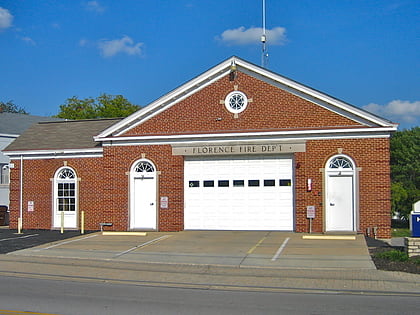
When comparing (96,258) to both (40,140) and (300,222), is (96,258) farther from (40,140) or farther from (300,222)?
(40,140)

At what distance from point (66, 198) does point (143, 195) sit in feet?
12.4

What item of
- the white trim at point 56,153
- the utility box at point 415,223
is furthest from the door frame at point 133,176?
the utility box at point 415,223

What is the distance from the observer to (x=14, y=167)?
24.8 metres

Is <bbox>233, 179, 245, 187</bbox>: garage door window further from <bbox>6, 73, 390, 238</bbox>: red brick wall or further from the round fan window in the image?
the round fan window

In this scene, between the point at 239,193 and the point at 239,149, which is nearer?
the point at 239,149

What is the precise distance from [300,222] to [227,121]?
4727mm

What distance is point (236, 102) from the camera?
21.4m

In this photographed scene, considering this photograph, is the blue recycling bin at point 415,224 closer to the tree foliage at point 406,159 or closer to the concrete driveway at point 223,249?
the concrete driveway at point 223,249

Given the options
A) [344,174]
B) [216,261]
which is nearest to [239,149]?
[344,174]

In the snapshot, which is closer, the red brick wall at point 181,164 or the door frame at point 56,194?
the red brick wall at point 181,164

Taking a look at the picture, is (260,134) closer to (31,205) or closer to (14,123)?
(31,205)

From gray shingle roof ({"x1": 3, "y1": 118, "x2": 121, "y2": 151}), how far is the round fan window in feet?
19.9

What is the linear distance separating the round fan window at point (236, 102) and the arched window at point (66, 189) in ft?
24.5

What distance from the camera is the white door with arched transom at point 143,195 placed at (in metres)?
22.3
